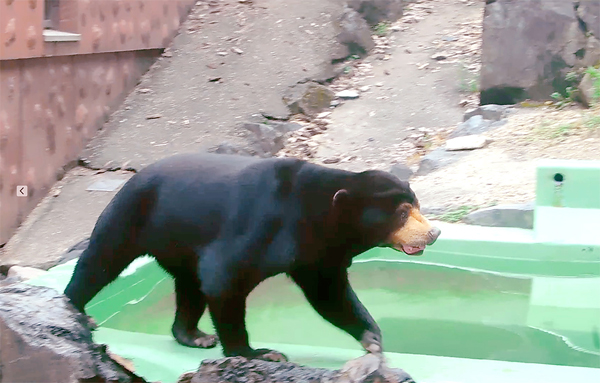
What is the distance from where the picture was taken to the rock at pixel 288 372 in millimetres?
2512

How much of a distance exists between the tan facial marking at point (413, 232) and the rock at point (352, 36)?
22.4 ft

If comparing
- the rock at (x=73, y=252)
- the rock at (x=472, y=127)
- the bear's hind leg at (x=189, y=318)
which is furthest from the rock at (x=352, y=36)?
the bear's hind leg at (x=189, y=318)

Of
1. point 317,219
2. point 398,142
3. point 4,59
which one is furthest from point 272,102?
point 317,219

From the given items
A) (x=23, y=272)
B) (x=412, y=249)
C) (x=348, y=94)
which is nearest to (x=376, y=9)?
(x=348, y=94)

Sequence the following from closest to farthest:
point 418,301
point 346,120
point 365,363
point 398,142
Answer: point 365,363
point 418,301
point 398,142
point 346,120

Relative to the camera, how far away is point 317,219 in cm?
283

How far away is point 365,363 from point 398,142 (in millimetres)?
5530

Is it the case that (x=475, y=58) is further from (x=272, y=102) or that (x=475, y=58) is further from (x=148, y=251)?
(x=148, y=251)

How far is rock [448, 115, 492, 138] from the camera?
7422 mm

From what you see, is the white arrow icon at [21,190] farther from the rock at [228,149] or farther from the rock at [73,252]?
the rock at [228,149]

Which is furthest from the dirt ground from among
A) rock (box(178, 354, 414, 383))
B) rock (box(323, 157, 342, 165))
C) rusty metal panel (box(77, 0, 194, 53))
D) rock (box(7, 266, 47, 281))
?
rock (box(178, 354, 414, 383))

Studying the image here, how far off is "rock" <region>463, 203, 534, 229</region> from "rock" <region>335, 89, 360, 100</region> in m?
3.64

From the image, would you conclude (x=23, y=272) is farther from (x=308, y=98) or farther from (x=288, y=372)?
(x=308, y=98)

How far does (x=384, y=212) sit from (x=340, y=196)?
16 centimetres
